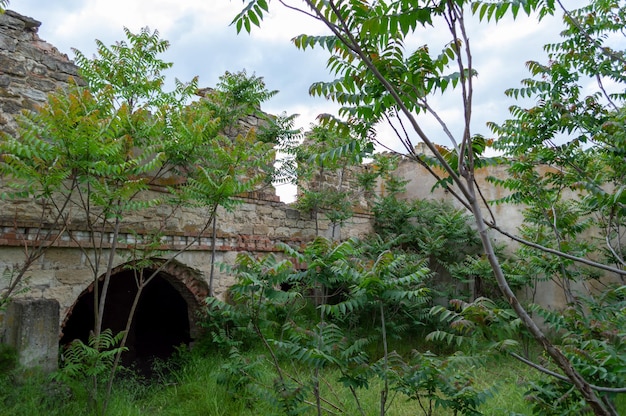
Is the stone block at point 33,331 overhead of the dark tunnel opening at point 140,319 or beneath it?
overhead

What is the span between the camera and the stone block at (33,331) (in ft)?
13.0

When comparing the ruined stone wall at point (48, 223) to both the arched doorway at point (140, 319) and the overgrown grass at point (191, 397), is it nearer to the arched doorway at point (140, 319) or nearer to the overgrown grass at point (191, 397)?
the overgrown grass at point (191, 397)

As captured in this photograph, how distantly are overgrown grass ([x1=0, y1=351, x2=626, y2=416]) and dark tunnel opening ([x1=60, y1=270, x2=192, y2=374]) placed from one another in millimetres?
2223

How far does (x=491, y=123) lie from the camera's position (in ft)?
16.8

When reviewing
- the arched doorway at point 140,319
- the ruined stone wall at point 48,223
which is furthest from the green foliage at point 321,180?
the arched doorway at point 140,319

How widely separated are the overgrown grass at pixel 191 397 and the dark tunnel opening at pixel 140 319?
222 cm

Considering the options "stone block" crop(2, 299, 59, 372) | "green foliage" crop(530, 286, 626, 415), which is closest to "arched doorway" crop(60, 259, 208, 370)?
"stone block" crop(2, 299, 59, 372)

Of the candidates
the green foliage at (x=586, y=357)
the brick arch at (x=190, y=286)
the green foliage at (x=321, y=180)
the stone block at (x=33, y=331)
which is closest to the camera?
the green foliage at (x=586, y=357)

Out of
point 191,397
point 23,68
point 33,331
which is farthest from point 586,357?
point 23,68

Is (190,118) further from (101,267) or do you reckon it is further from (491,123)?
(491,123)

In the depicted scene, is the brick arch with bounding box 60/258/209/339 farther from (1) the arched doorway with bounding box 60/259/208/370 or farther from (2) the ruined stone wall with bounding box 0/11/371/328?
(1) the arched doorway with bounding box 60/259/208/370

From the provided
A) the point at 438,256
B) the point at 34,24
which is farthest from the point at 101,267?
the point at 438,256

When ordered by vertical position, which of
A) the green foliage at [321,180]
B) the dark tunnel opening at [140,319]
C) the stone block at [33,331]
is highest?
the green foliage at [321,180]

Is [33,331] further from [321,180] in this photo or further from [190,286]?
[321,180]
